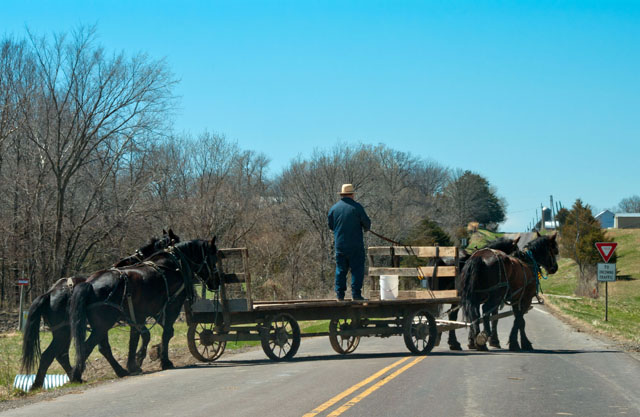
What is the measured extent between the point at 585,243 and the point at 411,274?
2202 inches

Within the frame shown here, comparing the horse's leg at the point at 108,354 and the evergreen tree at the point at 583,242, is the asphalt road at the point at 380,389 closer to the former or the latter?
the horse's leg at the point at 108,354

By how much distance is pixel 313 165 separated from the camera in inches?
2437

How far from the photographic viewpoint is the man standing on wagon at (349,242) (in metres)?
13.8

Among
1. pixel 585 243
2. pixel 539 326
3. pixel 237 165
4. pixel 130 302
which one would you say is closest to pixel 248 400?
pixel 130 302

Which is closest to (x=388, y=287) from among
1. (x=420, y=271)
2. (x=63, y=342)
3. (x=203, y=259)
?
(x=420, y=271)

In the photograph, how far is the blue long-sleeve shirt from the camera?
1381 cm

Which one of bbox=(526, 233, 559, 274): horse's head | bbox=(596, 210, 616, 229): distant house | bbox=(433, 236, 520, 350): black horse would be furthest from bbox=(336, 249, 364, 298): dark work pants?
bbox=(596, 210, 616, 229): distant house

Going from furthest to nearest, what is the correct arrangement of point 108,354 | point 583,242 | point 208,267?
point 583,242 < point 208,267 < point 108,354

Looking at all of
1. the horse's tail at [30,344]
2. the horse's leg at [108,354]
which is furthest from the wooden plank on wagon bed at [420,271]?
the horse's tail at [30,344]

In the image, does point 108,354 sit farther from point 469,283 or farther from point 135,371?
point 469,283

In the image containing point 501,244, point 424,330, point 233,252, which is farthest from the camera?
point 501,244

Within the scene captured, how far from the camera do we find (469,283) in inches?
603

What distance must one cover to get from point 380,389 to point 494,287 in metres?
6.48

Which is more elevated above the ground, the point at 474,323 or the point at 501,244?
the point at 501,244
